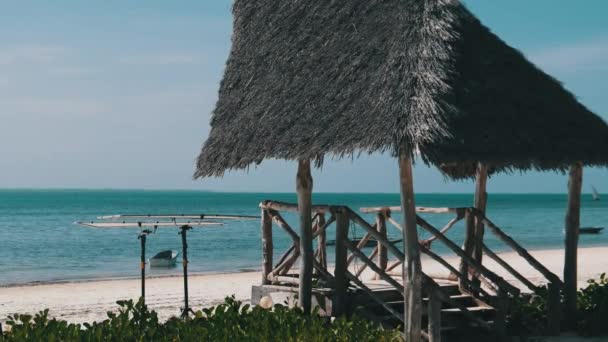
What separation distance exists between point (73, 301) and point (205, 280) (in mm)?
4915

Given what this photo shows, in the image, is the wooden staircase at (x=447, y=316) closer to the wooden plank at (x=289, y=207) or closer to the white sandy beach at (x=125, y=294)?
the wooden plank at (x=289, y=207)

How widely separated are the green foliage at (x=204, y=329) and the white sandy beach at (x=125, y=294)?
204 inches

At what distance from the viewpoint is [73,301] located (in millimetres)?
15133

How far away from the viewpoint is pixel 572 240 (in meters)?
9.62

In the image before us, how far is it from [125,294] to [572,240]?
9344mm

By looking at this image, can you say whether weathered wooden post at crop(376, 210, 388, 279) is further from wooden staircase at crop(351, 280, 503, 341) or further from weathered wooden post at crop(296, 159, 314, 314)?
weathered wooden post at crop(296, 159, 314, 314)

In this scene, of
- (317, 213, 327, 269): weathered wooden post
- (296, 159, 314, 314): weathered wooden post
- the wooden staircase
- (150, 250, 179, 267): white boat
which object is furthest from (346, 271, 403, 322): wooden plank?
(150, 250, 179, 267): white boat

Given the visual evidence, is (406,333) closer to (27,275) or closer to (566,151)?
(566,151)

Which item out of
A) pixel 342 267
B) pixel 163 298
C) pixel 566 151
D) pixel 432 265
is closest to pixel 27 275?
pixel 432 265

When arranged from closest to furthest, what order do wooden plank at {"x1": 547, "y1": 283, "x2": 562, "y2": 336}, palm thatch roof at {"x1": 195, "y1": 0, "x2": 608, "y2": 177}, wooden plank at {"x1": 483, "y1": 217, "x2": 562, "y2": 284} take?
palm thatch roof at {"x1": 195, "y1": 0, "x2": 608, "y2": 177} → wooden plank at {"x1": 547, "y1": 283, "x2": 562, "y2": 336} → wooden plank at {"x1": 483, "y1": 217, "x2": 562, "y2": 284}

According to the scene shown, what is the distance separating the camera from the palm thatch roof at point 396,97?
736 centimetres

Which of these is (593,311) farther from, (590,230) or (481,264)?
(590,230)

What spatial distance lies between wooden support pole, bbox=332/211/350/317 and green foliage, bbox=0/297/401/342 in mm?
1718

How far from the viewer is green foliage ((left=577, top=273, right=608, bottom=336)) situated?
9.23 metres
